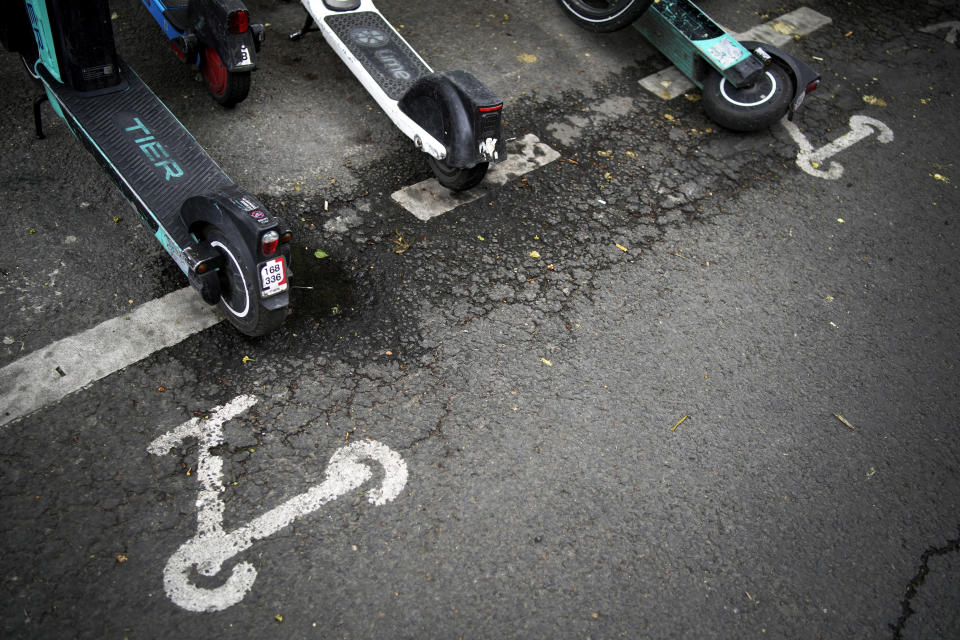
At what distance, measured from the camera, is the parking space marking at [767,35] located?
5809mm

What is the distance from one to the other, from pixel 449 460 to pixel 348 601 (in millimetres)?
Answer: 794

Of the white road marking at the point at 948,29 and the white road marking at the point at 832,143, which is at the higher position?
the white road marking at the point at 948,29

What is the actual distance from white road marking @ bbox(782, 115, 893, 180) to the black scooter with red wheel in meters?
4.30

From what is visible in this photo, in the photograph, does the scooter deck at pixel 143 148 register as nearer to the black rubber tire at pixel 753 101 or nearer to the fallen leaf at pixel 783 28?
the black rubber tire at pixel 753 101

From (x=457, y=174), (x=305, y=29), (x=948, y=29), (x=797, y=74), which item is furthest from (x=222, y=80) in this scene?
(x=948, y=29)

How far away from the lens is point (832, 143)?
18.2ft

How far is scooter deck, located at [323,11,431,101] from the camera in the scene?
4.77m

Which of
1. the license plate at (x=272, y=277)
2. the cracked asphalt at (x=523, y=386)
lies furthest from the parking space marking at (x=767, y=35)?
the license plate at (x=272, y=277)

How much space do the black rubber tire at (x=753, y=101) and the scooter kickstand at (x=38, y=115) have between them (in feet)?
16.0

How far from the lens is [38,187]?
4.04 m

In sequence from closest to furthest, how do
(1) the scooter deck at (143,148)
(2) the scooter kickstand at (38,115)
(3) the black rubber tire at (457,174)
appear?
(1) the scooter deck at (143,148) → (2) the scooter kickstand at (38,115) → (3) the black rubber tire at (457,174)

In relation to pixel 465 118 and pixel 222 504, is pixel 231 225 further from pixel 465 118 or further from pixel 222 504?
pixel 465 118

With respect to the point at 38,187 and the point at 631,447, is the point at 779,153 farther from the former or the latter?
the point at 38,187

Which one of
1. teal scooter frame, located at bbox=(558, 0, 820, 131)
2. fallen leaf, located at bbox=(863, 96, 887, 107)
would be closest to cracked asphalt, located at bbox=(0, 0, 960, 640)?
teal scooter frame, located at bbox=(558, 0, 820, 131)
